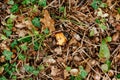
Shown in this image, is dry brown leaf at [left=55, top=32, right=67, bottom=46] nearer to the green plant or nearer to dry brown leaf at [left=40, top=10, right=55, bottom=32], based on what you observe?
dry brown leaf at [left=40, top=10, right=55, bottom=32]

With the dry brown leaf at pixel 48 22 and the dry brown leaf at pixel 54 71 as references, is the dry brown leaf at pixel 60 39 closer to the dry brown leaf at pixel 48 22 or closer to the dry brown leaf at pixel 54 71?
the dry brown leaf at pixel 48 22

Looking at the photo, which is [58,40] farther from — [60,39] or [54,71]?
[54,71]

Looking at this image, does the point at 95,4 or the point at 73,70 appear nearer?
the point at 73,70

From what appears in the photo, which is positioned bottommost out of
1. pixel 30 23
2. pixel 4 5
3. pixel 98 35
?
pixel 98 35

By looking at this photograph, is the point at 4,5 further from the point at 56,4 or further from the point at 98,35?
the point at 98,35

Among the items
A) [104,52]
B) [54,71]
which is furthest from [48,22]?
[104,52]

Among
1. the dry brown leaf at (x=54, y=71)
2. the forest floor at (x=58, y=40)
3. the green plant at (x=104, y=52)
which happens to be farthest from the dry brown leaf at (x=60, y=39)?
the green plant at (x=104, y=52)

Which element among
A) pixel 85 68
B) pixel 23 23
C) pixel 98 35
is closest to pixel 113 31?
pixel 98 35
